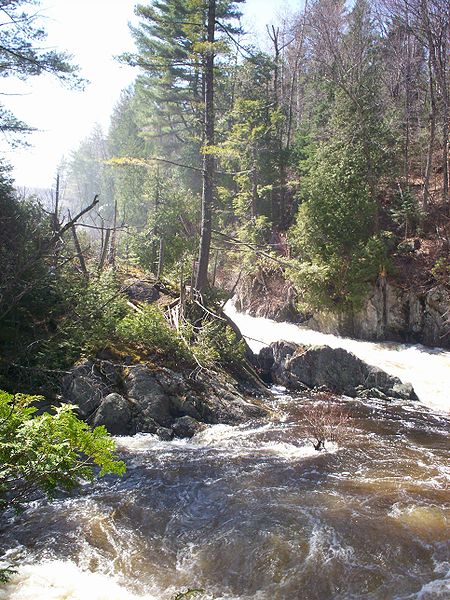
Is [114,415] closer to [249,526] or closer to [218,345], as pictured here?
[249,526]

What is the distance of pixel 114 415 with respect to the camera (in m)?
7.95

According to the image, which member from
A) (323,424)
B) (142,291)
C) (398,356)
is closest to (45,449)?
(323,424)

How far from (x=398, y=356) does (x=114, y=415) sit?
33.1 ft

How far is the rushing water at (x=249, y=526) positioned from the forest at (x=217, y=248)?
0.50m

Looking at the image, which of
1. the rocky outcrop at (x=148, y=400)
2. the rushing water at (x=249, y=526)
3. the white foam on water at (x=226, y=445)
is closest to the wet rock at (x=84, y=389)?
the rocky outcrop at (x=148, y=400)

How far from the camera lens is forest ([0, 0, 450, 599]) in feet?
26.5

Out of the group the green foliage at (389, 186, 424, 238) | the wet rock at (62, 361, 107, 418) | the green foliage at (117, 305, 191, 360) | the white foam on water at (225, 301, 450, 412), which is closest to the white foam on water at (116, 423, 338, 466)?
the wet rock at (62, 361, 107, 418)

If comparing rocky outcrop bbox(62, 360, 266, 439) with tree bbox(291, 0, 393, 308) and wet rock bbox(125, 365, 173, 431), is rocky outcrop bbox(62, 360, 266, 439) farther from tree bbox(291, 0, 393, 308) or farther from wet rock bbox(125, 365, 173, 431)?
tree bbox(291, 0, 393, 308)

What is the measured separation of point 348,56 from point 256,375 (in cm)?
1808

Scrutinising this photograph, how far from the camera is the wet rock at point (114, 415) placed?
309 inches

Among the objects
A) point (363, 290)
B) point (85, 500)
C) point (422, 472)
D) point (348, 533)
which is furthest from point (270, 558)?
point (363, 290)

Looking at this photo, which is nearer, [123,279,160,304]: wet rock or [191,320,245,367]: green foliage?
[191,320,245,367]: green foliage

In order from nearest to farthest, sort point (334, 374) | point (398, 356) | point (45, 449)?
point (45, 449), point (334, 374), point (398, 356)

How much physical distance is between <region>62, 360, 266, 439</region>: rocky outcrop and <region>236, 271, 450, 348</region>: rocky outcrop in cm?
837
